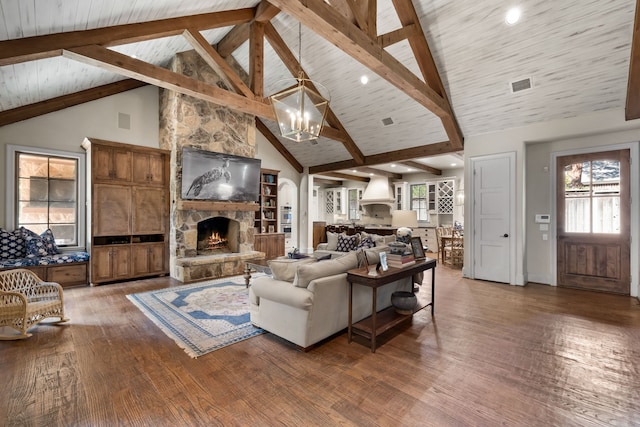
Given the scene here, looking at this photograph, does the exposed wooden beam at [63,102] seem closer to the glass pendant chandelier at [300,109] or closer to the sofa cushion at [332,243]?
the glass pendant chandelier at [300,109]

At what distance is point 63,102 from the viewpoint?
16.9 ft

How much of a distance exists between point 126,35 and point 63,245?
4.18m

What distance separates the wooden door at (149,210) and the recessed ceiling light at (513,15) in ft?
21.4

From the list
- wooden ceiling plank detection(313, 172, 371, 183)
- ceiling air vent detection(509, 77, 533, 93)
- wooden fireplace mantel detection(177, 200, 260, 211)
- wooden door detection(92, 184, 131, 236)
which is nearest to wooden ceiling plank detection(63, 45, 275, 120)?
wooden fireplace mantel detection(177, 200, 260, 211)

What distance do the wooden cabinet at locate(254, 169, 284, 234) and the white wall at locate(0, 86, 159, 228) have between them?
9.85ft

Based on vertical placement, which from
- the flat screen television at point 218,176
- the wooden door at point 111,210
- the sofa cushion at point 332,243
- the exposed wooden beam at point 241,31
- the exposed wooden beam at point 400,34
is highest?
the exposed wooden beam at point 241,31

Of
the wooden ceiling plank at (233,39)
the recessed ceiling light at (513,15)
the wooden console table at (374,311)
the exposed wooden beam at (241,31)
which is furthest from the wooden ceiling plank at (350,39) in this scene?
the wooden ceiling plank at (233,39)

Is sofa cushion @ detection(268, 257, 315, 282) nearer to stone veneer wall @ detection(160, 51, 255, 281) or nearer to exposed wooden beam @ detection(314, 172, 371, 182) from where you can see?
stone veneer wall @ detection(160, 51, 255, 281)

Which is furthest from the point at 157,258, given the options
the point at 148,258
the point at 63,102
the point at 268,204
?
the point at 268,204

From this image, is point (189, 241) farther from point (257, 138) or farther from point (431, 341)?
point (431, 341)

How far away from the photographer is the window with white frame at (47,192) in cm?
495

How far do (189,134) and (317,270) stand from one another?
4634 millimetres

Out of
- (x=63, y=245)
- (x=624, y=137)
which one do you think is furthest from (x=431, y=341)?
(x=63, y=245)

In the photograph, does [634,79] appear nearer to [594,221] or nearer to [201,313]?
[594,221]
